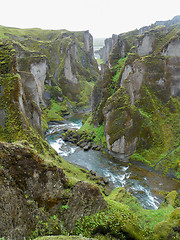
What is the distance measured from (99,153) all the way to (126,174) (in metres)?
8.24

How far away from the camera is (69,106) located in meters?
65.3

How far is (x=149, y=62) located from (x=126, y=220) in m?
27.9

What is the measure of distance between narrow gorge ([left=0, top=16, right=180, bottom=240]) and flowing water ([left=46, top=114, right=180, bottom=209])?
14 cm

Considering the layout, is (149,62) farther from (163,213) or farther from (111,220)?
(111,220)

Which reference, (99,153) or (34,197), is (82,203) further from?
(99,153)

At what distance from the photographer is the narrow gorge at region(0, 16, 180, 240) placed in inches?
299

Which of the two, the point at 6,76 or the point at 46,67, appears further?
the point at 46,67

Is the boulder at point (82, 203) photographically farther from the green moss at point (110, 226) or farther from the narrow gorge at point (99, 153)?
the green moss at point (110, 226)

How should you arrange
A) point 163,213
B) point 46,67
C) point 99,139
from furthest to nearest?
point 46,67 → point 99,139 → point 163,213

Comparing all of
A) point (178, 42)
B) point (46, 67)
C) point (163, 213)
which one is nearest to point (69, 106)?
point (46, 67)

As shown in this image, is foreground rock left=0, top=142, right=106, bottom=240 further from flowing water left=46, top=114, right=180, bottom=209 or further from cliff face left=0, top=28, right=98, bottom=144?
flowing water left=46, top=114, right=180, bottom=209

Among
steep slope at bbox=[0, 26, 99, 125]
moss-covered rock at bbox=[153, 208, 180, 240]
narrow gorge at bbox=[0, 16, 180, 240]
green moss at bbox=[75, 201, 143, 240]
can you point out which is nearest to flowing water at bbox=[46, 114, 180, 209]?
narrow gorge at bbox=[0, 16, 180, 240]

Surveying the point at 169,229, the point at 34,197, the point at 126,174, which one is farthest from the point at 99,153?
the point at 34,197

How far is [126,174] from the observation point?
25266mm
